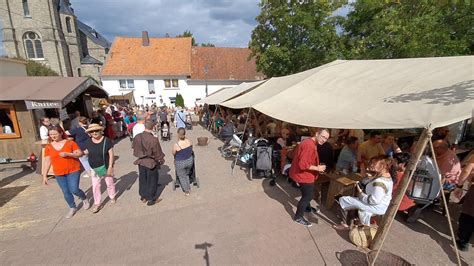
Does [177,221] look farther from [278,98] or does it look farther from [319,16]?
[319,16]

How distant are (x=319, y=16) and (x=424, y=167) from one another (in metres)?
13.7

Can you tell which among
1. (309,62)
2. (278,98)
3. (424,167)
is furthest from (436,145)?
(309,62)

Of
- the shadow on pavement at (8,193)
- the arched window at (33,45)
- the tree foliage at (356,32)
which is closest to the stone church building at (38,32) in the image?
the arched window at (33,45)

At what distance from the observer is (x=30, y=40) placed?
1201 inches

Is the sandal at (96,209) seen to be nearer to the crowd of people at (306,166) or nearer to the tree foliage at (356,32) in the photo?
the crowd of people at (306,166)

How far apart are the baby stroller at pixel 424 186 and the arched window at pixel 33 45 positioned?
42.7 m

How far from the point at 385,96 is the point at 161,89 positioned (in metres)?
27.7

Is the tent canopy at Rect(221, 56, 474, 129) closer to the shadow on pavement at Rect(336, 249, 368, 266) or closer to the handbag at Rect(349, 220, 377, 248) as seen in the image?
the handbag at Rect(349, 220, 377, 248)

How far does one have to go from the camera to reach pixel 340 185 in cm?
413

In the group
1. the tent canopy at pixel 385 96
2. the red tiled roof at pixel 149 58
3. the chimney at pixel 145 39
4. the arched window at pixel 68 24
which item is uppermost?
the arched window at pixel 68 24

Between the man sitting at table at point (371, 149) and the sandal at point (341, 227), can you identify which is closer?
the sandal at point (341, 227)

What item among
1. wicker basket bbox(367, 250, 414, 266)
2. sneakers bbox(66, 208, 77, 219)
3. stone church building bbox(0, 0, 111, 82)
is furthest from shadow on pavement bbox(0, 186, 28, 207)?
stone church building bbox(0, 0, 111, 82)

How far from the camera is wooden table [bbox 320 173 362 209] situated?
4.10 metres

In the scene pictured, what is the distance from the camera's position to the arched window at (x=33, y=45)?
99.7 ft
